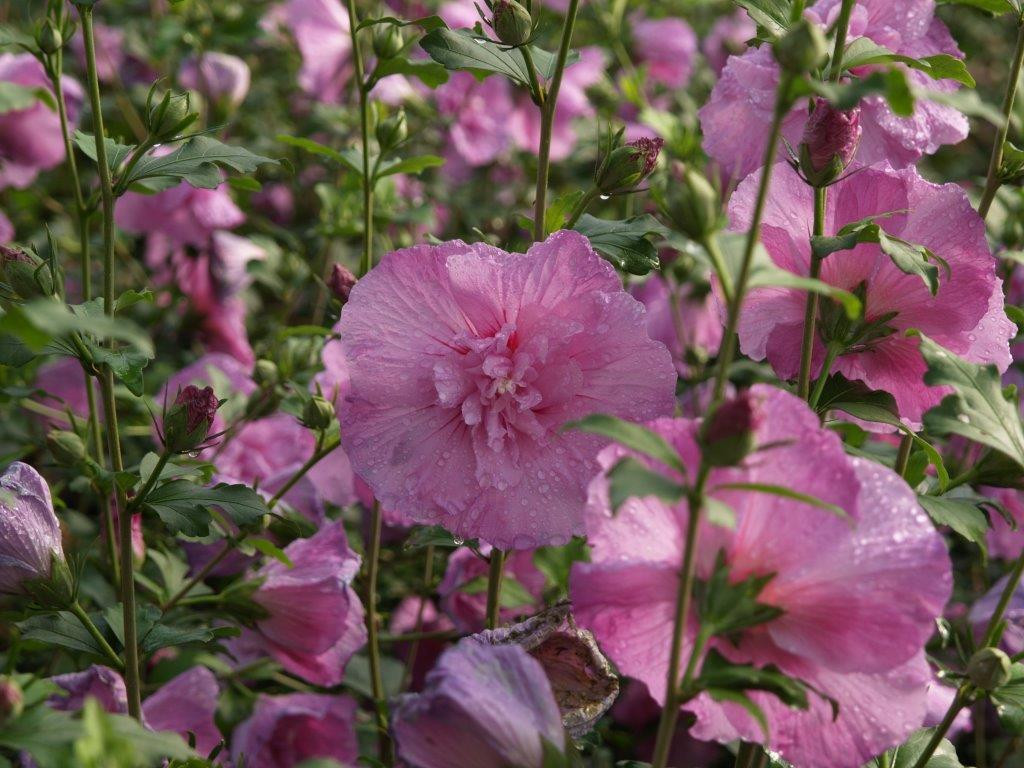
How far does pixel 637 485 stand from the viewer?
63 centimetres

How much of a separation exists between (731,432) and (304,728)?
3.01 ft

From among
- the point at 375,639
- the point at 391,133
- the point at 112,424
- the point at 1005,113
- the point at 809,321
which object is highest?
the point at 1005,113

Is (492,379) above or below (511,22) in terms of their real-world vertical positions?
below

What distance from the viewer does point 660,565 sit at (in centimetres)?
72

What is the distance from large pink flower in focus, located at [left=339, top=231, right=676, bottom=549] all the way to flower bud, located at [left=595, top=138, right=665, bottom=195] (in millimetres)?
180

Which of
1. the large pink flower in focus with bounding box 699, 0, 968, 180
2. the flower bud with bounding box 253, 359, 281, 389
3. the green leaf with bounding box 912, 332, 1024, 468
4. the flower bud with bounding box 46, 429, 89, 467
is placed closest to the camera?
the green leaf with bounding box 912, 332, 1024, 468

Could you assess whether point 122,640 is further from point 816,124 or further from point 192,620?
point 816,124

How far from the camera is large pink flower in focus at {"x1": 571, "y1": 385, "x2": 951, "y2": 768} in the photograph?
711mm

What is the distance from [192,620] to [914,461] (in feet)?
3.15

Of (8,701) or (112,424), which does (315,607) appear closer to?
(112,424)

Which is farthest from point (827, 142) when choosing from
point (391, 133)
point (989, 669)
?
point (391, 133)

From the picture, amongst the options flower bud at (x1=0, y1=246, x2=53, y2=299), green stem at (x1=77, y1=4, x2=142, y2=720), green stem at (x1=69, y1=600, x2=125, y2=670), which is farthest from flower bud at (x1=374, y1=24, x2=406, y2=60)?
green stem at (x1=69, y1=600, x2=125, y2=670)

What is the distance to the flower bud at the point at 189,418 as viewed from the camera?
1008mm

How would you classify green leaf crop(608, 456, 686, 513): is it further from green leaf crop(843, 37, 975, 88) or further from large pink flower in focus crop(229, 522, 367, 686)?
large pink flower in focus crop(229, 522, 367, 686)
